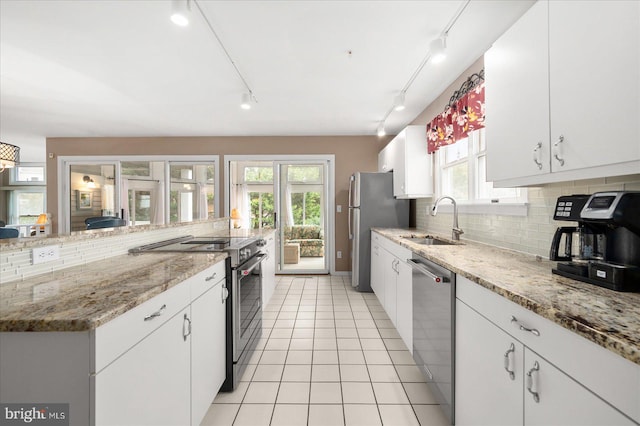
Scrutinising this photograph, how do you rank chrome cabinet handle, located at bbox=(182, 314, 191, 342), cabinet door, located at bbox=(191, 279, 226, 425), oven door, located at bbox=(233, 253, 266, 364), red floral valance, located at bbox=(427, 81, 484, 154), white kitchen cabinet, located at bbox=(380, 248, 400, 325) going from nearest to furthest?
chrome cabinet handle, located at bbox=(182, 314, 191, 342)
cabinet door, located at bbox=(191, 279, 226, 425)
oven door, located at bbox=(233, 253, 266, 364)
red floral valance, located at bbox=(427, 81, 484, 154)
white kitchen cabinet, located at bbox=(380, 248, 400, 325)

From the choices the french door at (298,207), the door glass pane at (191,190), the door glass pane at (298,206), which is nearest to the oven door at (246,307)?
the french door at (298,207)

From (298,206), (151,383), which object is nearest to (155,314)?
(151,383)

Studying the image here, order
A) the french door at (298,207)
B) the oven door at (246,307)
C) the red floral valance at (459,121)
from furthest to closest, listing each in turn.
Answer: the french door at (298,207) < the red floral valance at (459,121) < the oven door at (246,307)

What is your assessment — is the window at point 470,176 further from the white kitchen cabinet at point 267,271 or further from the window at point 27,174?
the window at point 27,174

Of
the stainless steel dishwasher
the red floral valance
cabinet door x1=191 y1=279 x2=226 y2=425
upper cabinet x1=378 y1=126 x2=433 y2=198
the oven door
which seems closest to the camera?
cabinet door x1=191 y1=279 x2=226 y2=425

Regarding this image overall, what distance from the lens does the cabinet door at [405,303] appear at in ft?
7.41

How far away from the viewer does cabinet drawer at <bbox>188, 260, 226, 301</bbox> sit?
1.46 meters

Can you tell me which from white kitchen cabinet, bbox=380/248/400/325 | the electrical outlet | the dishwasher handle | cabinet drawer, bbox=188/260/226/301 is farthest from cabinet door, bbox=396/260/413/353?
the electrical outlet

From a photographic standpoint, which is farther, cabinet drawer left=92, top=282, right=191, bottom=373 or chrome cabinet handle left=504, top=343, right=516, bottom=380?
chrome cabinet handle left=504, top=343, right=516, bottom=380

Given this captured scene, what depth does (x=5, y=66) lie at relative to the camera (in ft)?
9.44

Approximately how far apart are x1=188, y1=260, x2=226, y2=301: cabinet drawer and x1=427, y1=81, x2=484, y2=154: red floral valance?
7.32 feet

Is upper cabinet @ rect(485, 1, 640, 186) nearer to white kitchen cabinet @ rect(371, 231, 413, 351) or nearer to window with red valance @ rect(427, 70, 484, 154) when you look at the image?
window with red valance @ rect(427, 70, 484, 154)

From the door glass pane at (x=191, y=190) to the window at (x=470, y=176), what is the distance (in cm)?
395

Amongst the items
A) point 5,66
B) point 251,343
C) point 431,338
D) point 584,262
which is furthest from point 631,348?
point 5,66
